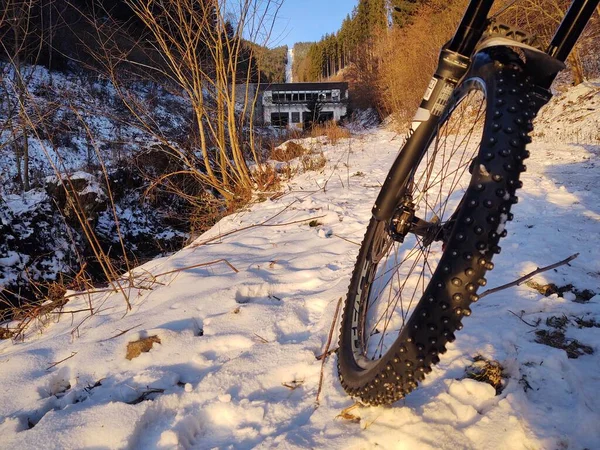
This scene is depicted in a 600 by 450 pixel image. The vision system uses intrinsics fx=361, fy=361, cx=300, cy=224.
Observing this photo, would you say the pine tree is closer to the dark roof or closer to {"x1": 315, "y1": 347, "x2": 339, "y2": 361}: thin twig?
the dark roof

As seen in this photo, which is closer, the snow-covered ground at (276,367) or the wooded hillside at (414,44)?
the snow-covered ground at (276,367)

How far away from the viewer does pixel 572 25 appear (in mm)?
1015

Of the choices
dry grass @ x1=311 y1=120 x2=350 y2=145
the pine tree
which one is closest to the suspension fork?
dry grass @ x1=311 y1=120 x2=350 y2=145

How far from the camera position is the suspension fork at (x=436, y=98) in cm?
114

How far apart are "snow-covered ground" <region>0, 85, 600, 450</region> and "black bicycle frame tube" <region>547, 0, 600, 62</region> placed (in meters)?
1.09

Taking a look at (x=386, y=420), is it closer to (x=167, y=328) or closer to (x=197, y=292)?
(x=167, y=328)

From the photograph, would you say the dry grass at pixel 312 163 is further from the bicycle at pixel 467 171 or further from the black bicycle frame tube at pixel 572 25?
the black bicycle frame tube at pixel 572 25

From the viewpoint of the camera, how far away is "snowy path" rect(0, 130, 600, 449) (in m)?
1.18

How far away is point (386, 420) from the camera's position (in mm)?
1191

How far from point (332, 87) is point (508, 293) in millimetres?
29837

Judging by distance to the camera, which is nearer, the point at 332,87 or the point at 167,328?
the point at 167,328

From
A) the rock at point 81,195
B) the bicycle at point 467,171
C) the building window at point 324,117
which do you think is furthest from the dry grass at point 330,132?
the bicycle at point 467,171

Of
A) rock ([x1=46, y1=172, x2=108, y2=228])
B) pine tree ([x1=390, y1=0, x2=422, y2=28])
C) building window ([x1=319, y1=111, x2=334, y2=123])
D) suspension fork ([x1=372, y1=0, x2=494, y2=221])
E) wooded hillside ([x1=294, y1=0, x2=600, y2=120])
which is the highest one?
pine tree ([x1=390, y1=0, x2=422, y2=28])

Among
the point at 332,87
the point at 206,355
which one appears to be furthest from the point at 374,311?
the point at 332,87
